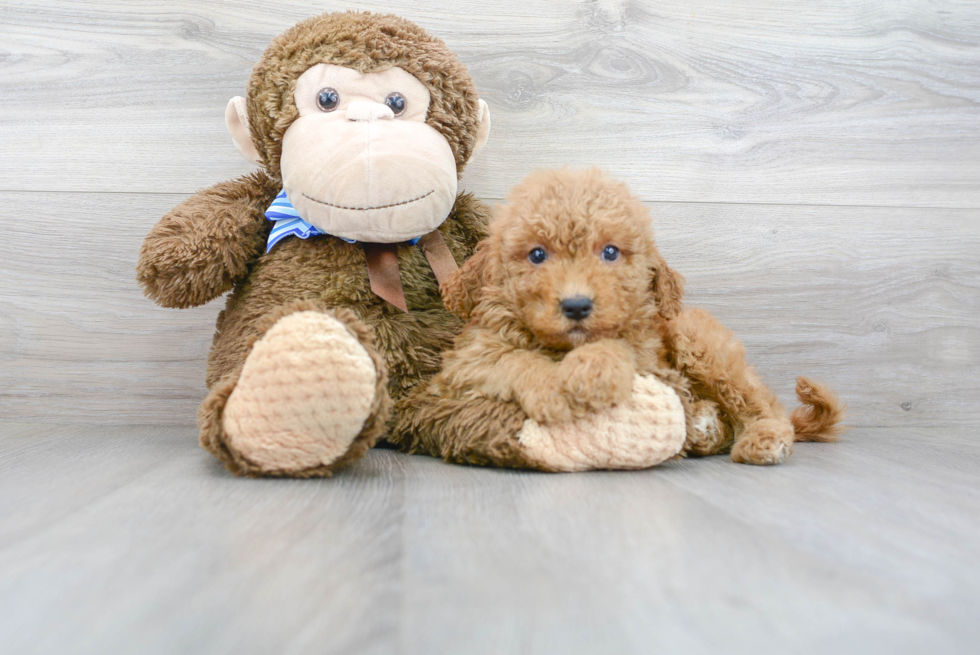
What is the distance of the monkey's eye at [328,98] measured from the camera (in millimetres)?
927

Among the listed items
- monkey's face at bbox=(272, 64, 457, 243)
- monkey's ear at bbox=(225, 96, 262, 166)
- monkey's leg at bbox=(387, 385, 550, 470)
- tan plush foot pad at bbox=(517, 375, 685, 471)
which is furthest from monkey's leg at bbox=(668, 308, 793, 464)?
monkey's ear at bbox=(225, 96, 262, 166)

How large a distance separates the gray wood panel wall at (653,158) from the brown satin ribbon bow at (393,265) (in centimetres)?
26

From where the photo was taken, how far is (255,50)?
3.95ft

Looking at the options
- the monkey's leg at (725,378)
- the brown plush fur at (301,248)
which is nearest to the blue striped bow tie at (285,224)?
the brown plush fur at (301,248)

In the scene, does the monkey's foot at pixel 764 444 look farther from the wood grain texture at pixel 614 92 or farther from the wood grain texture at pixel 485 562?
the wood grain texture at pixel 614 92

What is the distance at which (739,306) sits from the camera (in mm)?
1277

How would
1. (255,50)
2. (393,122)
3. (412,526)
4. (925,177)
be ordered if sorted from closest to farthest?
(412,526), (393,122), (255,50), (925,177)

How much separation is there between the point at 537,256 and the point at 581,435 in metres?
0.21

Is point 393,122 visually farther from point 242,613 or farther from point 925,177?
point 925,177

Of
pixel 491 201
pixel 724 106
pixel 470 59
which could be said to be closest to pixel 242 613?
pixel 491 201

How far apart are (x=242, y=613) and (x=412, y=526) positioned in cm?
19

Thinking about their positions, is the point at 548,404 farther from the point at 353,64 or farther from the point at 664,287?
the point at 353,64

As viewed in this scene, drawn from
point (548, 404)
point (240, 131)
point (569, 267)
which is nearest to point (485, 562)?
point (548, 404)

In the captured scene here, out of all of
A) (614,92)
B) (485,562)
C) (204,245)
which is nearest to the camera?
(485,562)
